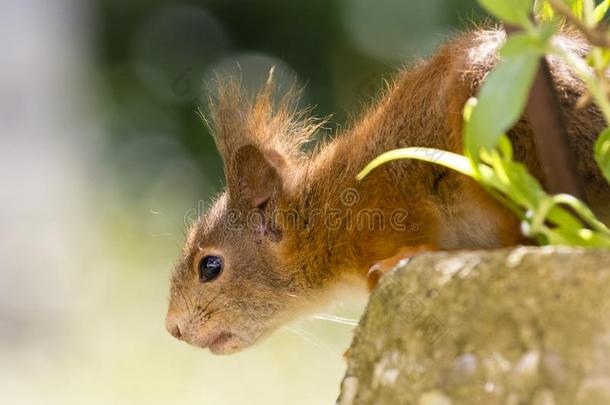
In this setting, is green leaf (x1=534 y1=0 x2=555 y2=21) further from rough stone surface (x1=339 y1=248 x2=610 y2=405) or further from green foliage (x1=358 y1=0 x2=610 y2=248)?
rough stone surface (x1=339 y1=248 x2=610 y2=405)

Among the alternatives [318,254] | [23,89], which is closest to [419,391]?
[318,254]

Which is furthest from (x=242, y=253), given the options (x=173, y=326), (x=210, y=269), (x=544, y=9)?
(x=544, y=9)

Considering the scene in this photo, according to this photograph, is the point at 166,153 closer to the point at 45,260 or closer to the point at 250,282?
the point at 45,260

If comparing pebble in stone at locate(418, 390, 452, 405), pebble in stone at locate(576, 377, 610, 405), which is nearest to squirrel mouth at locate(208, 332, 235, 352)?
pebble in stone at locate(418, 390, 452, 405)

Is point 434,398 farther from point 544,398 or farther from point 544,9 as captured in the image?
point 544,9

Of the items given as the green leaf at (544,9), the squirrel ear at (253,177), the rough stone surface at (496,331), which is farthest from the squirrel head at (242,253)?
the rough stone surface at (496,331)
